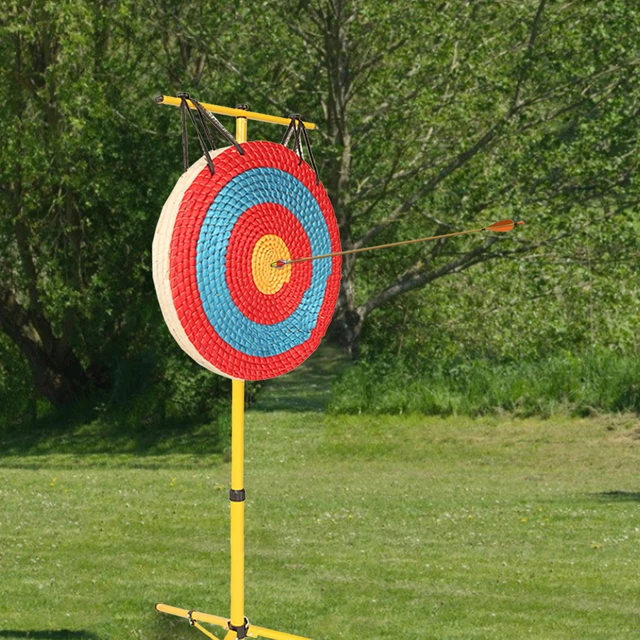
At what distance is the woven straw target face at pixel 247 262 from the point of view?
461 cm

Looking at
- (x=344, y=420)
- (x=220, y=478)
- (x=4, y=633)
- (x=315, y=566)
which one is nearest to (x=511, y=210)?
(x=344, y=420)

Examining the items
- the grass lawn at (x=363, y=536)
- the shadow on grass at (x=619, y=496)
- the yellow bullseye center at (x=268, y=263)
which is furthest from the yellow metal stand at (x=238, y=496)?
the shadow on grass at (x=619, y=496)

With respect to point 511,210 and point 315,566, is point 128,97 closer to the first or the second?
point 511,210

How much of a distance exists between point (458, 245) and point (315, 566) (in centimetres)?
877

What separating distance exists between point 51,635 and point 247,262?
2.74 metres

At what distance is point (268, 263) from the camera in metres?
5.04

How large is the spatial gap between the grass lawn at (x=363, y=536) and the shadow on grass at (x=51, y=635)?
12mm

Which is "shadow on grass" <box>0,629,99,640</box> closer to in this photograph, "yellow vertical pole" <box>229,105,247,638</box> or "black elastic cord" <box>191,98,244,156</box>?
"yellow vertical pole" <box>229,105,247,638</box>

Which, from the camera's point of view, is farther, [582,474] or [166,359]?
[166,359]

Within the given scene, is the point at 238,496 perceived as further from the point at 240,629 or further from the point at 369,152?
the point at 369,152

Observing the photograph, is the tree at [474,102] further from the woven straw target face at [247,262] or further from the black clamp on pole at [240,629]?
the black clamp on pole at [240,629]

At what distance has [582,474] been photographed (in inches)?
461

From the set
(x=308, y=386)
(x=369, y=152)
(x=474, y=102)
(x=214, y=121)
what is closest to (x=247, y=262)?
(x=214, y=121)

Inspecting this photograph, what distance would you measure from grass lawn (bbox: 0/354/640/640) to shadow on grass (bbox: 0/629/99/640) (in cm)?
1
